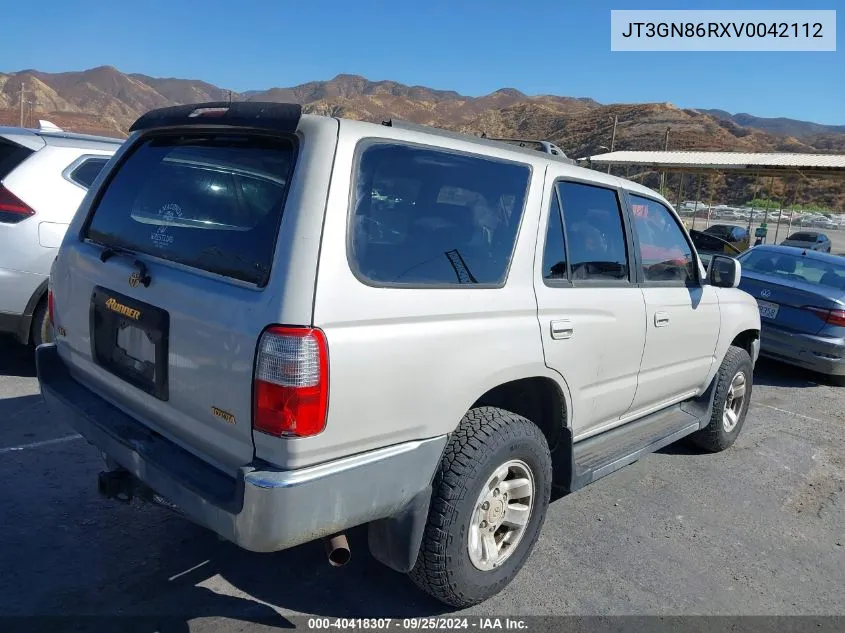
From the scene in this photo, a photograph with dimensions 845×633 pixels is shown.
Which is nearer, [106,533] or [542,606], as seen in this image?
[542,606]

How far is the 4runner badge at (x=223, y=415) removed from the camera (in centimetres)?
233

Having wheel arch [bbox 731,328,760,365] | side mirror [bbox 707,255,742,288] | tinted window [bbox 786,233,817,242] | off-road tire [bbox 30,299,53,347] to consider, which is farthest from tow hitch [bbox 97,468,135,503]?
tinted window [bbox 786,233,817,242]

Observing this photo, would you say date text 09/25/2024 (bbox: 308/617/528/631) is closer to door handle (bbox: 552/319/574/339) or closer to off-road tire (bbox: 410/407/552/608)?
off-road tire (bbox: 410/407/552/608)

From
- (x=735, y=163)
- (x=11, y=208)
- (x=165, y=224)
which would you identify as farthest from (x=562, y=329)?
(x=735, y=163)

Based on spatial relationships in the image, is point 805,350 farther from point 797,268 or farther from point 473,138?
point 473,138

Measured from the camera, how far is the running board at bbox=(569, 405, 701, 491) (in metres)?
3.43

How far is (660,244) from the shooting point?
416 cm

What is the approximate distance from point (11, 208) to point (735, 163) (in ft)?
79.7

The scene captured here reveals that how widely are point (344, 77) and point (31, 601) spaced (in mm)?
190308

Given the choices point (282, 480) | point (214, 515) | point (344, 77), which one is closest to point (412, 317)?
point (282, 480)

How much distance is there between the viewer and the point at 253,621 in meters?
2.79

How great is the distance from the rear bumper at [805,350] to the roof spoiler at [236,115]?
6.51 metres

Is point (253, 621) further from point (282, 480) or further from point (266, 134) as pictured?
point (266, 134)

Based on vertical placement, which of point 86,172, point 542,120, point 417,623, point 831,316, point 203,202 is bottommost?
point 417,623
